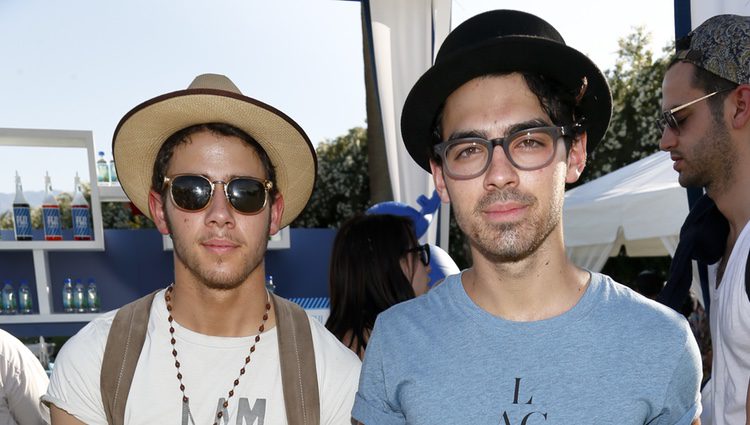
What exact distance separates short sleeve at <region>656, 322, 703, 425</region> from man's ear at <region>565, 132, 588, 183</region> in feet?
1.50

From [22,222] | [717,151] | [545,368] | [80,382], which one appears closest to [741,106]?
[717,151]

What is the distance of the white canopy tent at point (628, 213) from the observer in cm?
615

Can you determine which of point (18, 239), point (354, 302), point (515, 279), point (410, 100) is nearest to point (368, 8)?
point (354, 302)

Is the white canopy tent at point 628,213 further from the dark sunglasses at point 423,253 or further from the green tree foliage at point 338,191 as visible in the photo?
the green tree foliage at point 338,191

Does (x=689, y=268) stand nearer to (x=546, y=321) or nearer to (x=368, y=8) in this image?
(x=546, y=321)

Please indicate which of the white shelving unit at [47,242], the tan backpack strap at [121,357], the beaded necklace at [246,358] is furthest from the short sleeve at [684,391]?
the white shelving unit at [47,242]

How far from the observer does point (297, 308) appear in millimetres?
1985

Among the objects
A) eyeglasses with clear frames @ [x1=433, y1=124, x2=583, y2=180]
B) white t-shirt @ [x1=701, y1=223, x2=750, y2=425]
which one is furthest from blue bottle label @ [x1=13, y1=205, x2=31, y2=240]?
white t-shirt @ [x1=701, y1=223, x2=750, y2=425]

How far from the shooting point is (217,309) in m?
1.86

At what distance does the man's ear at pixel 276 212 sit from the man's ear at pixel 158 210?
331mm

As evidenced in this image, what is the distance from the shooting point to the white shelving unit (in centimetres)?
483

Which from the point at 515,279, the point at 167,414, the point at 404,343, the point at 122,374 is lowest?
the point at 167,414

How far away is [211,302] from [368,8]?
12.5 feet

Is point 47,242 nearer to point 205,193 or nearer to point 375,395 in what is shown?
point 205,193
